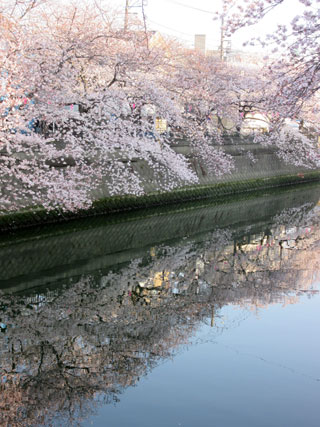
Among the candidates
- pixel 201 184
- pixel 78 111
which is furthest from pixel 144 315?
pixel 201 184

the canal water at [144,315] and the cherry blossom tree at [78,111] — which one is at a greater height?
the cherry blossom tree at [78,111]

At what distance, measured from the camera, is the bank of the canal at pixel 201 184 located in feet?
49.6

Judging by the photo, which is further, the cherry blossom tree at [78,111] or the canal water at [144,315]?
the cherry blossom tree at [78,111]

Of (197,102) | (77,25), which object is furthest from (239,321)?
(197,102)

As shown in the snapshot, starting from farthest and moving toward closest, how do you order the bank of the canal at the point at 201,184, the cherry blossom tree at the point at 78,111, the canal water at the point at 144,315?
the bank of the canal at the point at 201,184 < the cherry blossom tree at the point at 78,111 < the canal water at the point at 144,315

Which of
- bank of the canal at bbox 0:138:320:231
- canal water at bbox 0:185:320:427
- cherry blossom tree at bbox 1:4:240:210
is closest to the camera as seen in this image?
canal water at bbox 0:185:320:427

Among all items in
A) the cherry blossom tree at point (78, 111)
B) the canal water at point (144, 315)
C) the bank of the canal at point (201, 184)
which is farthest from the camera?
the bank of the canal at point (201, 184)

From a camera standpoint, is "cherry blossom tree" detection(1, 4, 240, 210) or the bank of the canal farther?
the bank of the canal

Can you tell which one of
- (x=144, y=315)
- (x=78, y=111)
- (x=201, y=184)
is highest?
(x=78, y=111)

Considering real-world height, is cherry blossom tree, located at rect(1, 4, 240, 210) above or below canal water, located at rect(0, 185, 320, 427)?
above

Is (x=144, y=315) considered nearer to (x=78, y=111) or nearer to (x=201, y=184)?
(x=78, y=111)

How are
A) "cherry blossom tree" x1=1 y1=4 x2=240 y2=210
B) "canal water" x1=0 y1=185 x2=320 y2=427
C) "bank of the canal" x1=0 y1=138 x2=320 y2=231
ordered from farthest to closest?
1. "bank of the canal" x1=0 y1=138 x2=320 y2=231
2. "cherry blossom tree" x1=1 y1=4 x2=240 y2=210
3. "canal water" x1=0 y1=185 x2=320 y2=427

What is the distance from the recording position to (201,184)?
22.0 meters

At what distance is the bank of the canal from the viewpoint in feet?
49.6
